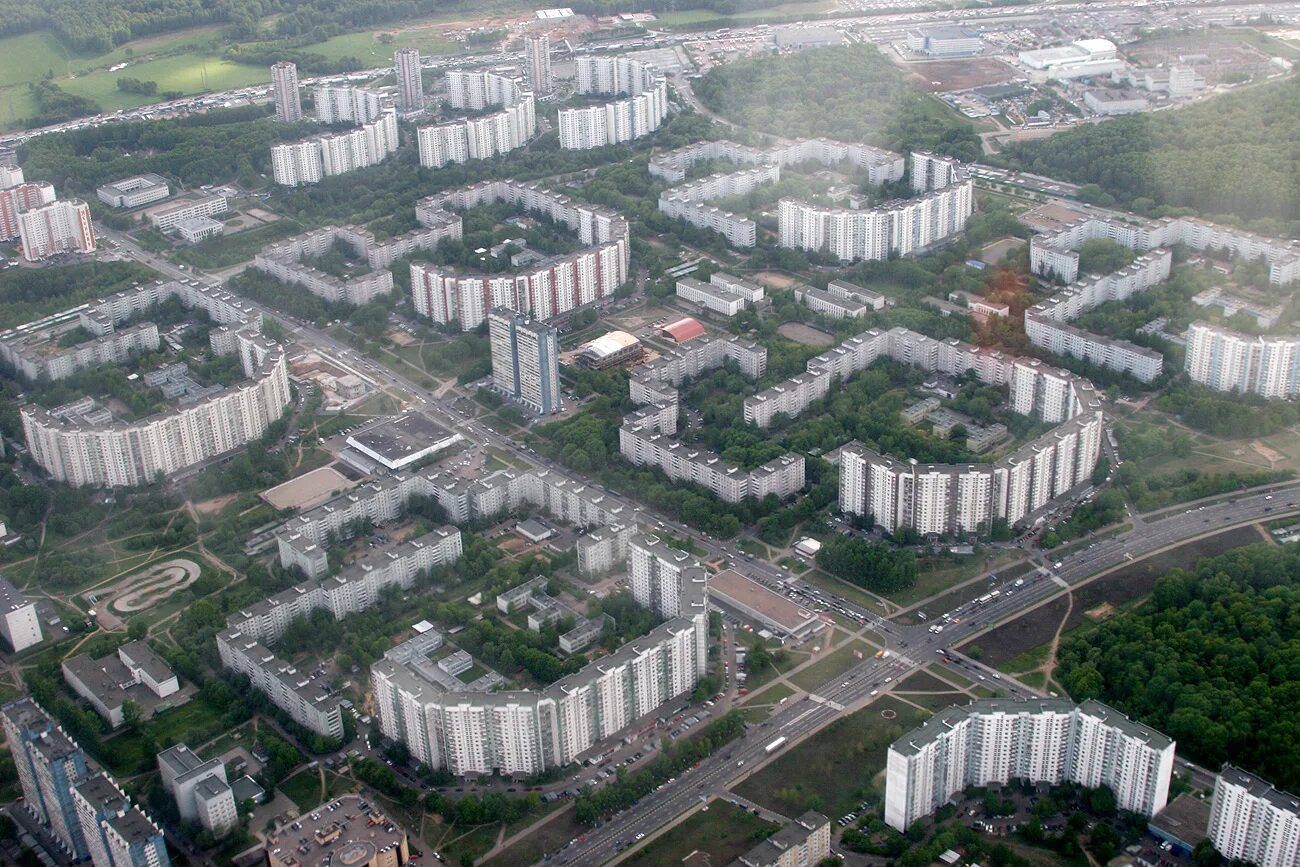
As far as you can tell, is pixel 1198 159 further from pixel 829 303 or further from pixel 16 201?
pixel 16 201

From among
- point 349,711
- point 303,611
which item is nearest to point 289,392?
point 303,611

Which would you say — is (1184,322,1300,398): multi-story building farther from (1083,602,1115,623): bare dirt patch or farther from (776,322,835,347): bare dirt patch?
(1083,602,1115,623): bare dirt patch

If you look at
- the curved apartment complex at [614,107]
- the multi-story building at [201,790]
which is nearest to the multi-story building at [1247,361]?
the curved apartment complex at [614,107]

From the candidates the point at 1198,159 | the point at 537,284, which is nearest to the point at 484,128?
the point at 537,284

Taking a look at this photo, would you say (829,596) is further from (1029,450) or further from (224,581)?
(224,581)

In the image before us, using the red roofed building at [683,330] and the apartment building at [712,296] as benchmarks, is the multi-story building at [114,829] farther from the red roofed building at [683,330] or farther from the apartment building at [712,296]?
the apartment building at [712,296]
